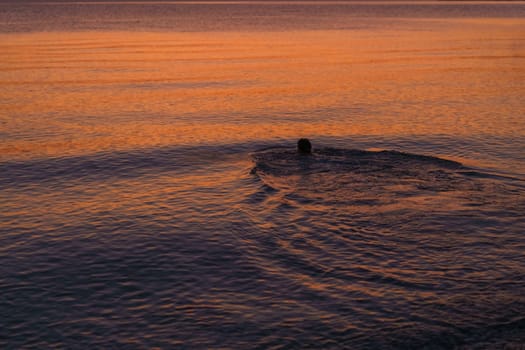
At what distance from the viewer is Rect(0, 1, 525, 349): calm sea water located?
1302 centimetres

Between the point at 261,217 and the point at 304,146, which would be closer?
the point at 261,217

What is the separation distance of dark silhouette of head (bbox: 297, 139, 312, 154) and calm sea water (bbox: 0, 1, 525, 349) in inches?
20.2

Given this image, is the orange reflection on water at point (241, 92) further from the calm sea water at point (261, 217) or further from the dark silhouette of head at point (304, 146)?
the dark silhouette of head at point (304, 146)

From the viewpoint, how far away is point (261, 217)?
19.1 meters

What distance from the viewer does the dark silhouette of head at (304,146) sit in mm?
25092

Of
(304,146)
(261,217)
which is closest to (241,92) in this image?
(304,146)

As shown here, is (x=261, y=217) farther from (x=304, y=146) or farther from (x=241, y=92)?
(x=241, y=92)

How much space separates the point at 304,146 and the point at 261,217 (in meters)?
6.81

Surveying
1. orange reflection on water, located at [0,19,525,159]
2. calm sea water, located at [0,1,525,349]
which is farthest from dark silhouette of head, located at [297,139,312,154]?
orange reflection on water, located at [0,19,525,159]

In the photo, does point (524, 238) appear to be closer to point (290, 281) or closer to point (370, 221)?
point (370, 221)

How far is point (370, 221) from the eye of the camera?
18.4 m

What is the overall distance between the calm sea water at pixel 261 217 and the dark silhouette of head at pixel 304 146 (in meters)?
0.51

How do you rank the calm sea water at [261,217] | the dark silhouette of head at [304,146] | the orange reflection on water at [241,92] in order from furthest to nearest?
the orange reflection on water at [241,92] < the dark silhouette of head at [304,146] < the calm sea water at [261,217]

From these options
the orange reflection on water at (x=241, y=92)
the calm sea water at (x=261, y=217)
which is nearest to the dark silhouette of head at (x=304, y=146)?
the calm sea water at (x=261, y=217)
